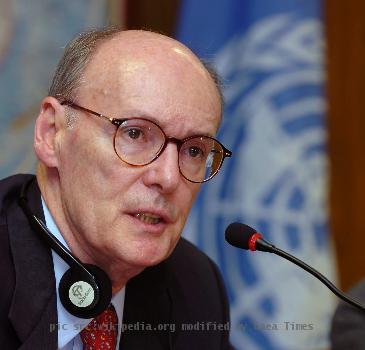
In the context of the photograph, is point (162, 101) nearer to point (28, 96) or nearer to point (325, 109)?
point (28, 96)

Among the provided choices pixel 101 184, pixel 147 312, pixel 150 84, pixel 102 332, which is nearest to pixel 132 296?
pixel 147 312

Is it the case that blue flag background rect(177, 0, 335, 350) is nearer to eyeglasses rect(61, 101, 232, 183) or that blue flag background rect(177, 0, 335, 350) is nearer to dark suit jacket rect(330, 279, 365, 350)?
dark suit jacket rect(330, 279, 365, 350)

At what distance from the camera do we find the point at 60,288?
1671 millimetres

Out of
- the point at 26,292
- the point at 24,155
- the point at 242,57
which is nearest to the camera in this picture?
the point at 26,292

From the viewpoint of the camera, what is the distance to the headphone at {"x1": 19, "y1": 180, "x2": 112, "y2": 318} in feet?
5.40

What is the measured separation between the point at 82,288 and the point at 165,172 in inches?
12.9

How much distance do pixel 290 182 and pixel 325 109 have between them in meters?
0.35

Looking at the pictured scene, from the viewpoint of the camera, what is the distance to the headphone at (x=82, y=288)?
5.40 ft

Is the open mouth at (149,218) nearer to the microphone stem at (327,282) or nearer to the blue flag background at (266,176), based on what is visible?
the microphone stem at (327,282)

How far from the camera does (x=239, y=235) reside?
1.59 metres

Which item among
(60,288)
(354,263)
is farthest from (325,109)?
(60,288)

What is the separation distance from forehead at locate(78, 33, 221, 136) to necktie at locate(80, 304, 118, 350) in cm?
51

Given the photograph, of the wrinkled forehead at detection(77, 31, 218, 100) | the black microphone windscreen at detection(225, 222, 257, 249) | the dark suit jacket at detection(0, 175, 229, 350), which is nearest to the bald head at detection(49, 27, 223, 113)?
the wrinkled forehead at detection(77, 31, 218, 100)

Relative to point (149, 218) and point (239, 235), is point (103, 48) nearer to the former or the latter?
point (149, 218)
